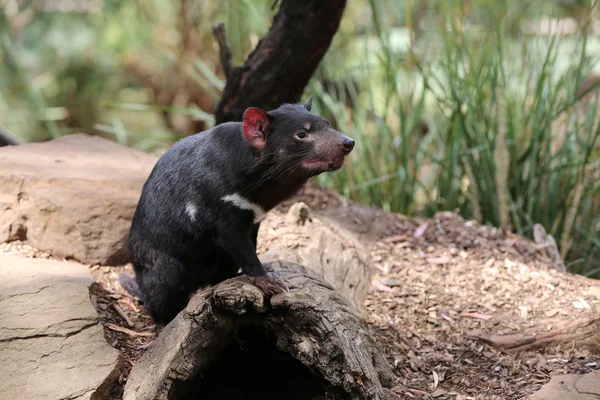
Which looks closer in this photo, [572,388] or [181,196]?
[572,388]

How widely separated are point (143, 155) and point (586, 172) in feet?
9.35

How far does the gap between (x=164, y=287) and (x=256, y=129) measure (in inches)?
32.3

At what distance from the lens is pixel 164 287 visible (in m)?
2.68

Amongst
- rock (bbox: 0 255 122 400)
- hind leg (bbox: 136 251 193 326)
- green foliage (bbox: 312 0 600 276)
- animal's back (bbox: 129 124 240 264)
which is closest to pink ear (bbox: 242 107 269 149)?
animal's back (bbox: 129 124 240 264)

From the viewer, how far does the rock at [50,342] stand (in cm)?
223


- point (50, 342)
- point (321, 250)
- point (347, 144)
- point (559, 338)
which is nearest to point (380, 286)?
point (321, 250)

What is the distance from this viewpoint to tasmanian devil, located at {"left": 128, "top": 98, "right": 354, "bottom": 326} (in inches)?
92.1

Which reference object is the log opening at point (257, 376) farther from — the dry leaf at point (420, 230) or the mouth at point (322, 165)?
the dry leaf at point (420, 230)

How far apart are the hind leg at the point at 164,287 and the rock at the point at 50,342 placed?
251mm

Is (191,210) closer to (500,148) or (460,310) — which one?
(460,310)

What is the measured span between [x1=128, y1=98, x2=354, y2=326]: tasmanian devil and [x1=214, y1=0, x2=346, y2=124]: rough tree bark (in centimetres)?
110

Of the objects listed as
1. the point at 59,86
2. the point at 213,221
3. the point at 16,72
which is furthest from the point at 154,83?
the point at 213,221

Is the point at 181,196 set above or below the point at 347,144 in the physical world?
below

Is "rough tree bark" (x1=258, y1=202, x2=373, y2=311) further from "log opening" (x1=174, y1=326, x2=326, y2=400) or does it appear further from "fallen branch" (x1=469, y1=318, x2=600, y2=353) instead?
"fallen branch" (x1=469, y1=318, x2=600, y2=353)
